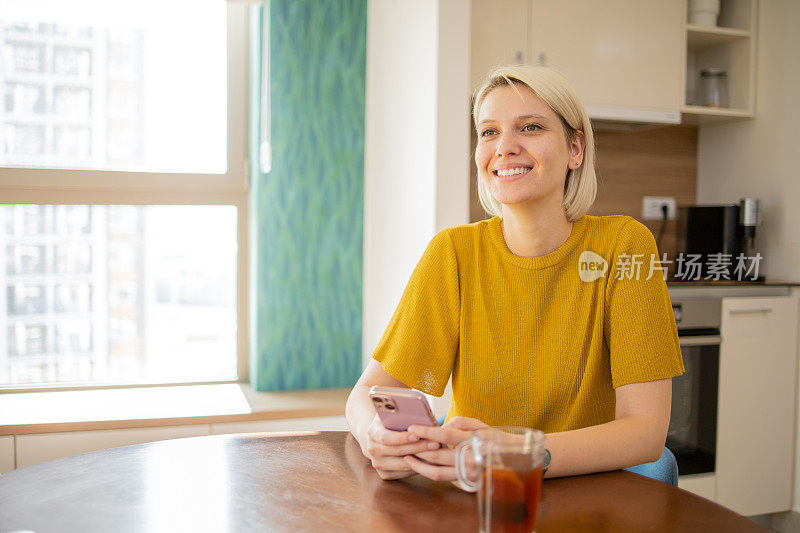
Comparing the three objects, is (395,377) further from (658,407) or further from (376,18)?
(376,18)

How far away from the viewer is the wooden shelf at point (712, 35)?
2.85 meters

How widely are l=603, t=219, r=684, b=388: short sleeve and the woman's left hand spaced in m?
0.35

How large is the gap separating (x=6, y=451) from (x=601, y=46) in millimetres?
2478

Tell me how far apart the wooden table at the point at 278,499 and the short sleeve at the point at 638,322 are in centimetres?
22

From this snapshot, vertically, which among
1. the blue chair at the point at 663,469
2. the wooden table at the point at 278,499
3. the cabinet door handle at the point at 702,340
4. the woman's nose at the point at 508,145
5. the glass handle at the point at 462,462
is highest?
the woman's nose at the point at 508,145

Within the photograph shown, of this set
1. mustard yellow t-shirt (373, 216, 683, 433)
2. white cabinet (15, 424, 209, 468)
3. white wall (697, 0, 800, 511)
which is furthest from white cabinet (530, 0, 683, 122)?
white cabinet (15, 424, 209, 468)

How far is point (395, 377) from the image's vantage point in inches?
49.8

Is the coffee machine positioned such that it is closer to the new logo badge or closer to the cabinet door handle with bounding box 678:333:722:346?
the cabinet door handle with bounding box 678:333:722:346

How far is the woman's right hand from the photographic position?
943 millimetres

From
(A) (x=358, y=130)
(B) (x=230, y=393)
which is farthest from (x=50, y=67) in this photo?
(B) (x=230, y=393)

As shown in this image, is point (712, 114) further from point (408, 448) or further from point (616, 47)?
point (408, 448)

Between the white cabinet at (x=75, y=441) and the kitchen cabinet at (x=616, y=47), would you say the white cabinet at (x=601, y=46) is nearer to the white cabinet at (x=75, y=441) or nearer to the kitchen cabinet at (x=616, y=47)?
the kitchen cabinet at (x=616, y=47)

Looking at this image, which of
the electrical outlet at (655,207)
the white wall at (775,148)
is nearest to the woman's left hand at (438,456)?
the white wall at (775,148)

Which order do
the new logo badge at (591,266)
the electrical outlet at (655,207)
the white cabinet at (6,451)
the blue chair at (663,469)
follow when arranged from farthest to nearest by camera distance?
the electrical outlet at (655,207)
the white cabinet at (6,451)
the new logo badge at (591,266)
the blue chair at (663,469)
